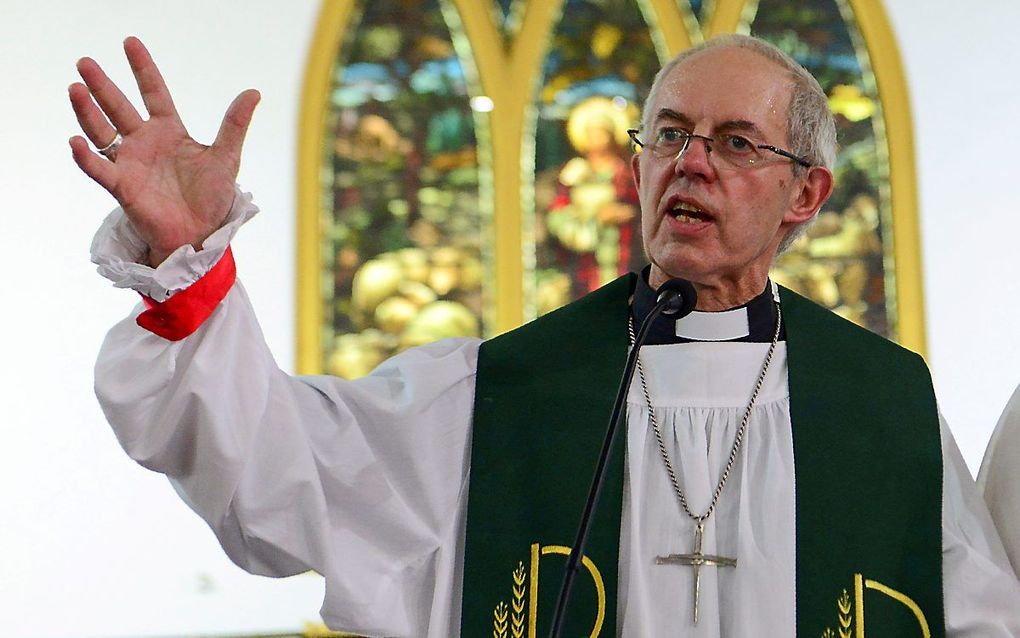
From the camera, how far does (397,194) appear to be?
6074mm

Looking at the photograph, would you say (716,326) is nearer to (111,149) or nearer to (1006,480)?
(1006,480)

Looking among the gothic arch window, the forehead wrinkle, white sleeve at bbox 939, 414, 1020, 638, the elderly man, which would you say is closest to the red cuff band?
the elderly man

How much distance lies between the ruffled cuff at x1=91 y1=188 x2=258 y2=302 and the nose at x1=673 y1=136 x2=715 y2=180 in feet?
3.06

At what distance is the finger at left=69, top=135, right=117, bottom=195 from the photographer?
2.22 metres

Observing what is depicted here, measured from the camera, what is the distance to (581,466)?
2932 millimetres

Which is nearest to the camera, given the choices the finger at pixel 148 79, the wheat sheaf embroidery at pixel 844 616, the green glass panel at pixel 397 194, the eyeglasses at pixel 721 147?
the finger at pixel 148 79

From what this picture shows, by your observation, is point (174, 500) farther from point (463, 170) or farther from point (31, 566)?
point (463, 170)

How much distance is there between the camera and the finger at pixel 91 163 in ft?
7.29

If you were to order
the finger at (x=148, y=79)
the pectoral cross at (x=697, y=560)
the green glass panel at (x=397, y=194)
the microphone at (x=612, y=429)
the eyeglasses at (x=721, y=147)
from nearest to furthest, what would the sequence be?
the microphone at (x=612, y=429) → the finger at (x=148, y=79) → the pectoral cross at (x=697, y=560) → the eyeglasses at (x=721, y=147) → the green glass panel at (x=397, y=194)

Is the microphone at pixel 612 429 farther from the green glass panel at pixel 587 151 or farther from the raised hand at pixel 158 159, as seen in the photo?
the green glass panel at pixel 587 151

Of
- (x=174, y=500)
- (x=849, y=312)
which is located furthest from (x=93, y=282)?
(x=849, y=312)

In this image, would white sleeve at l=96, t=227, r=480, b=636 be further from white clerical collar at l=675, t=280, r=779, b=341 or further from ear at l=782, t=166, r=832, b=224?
ear at l=782, t=166, r=832, b=224

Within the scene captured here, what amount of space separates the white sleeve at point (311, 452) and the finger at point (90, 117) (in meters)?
0.29

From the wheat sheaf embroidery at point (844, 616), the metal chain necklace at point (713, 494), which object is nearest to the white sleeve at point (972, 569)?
the wheat sheaf embroidery at point (844, 616)
